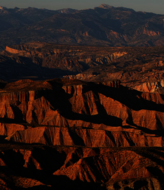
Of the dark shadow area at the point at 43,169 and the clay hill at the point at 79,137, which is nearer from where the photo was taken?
the dark shadow area at the point at 43,169

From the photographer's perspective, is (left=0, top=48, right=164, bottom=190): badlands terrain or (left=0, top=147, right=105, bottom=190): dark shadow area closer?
(left=0, top=147, right=105, bottom=190): dark shadow area

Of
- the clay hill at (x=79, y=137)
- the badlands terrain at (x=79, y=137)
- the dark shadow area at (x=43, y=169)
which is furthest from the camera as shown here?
the clay hill at (x=79, y=137)

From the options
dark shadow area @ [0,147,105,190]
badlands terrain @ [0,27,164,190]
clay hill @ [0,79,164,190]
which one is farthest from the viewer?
clay hill @ [0,79,164,190]

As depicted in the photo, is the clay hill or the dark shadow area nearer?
the dark shadow area

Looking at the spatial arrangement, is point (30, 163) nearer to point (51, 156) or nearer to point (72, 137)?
point (51, 156)

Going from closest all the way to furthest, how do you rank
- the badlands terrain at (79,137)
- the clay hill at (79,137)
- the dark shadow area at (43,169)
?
the dark shadow area at (43,169), the badlands terrain at (79,137), the clay hill at (79,137)

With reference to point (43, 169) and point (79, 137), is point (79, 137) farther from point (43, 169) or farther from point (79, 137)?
point (43, 169)

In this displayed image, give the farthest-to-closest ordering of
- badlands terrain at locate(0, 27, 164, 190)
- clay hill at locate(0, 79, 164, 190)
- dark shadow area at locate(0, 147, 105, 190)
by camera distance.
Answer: clay hill at locate(0, 79, 164, 190) → badlands terrain at locate(0, 27, 164, 190) → dark shadow area at locate(0, 147, 105, 190)

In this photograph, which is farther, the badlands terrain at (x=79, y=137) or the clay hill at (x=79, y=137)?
the clay hill at (x=79, y=137)

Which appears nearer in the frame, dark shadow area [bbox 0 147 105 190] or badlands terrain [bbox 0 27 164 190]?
dark shadow area [bbox 0 147 105 190]

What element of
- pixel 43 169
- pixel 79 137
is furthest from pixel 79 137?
pixel 43 169
